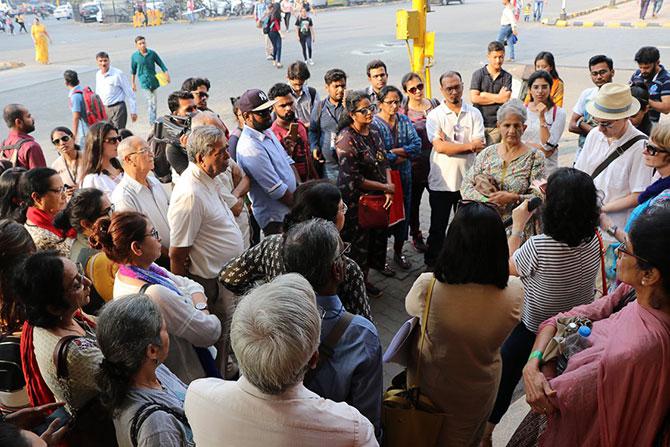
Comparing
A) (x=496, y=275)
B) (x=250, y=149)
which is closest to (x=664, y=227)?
(x=496, y=275)

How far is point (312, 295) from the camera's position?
1.94m

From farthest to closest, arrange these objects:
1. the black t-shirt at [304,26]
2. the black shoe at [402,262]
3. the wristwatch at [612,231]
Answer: the black t-shirt at [304,26] → the black shoe at [402,262] → the wristwatch at [612,231]

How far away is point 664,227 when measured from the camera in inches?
81.0

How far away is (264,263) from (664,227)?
5.93ft

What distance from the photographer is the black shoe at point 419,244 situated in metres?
6.20

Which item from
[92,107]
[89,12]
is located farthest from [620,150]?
[89,12]

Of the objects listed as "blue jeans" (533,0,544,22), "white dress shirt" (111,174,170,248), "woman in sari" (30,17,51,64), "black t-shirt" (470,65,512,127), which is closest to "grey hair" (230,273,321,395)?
"white dress shirt" (111,174,170,248)

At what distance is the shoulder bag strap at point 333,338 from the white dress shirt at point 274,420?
35cm

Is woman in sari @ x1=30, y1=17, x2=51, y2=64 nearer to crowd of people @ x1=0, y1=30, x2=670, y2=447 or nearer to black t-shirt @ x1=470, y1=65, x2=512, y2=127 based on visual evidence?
crowd of people @ x1=0, y1=30, x2=670, y2=447

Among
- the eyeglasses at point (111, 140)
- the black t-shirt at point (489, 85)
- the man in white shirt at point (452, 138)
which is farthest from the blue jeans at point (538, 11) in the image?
the eyeglasses at point (111, 140)

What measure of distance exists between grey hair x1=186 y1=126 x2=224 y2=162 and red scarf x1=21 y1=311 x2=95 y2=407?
1.58 m

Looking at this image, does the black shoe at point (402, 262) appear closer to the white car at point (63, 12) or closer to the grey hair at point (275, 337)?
the grey hair at point (275, 337)

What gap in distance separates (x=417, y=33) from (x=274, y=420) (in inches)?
260

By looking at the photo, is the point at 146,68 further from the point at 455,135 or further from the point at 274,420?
the point at 274,420
